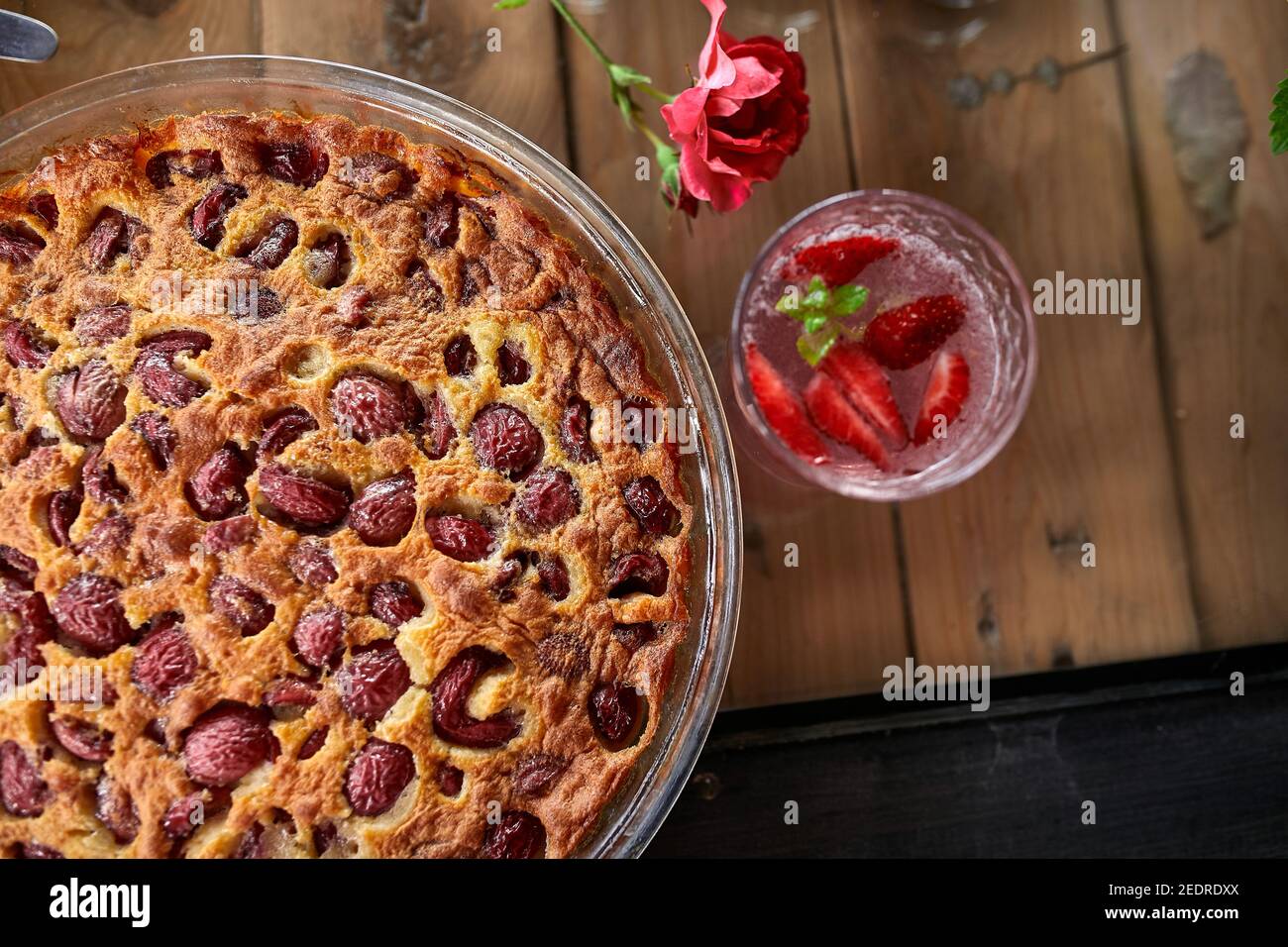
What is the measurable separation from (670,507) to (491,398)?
38 cm

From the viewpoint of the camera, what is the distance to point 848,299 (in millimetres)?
2180

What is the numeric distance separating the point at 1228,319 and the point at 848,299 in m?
1.02

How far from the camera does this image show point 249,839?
5.78 feet

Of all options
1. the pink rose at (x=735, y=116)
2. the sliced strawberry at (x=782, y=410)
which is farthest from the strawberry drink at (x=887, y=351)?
the pink rose at (x=735, y=116)

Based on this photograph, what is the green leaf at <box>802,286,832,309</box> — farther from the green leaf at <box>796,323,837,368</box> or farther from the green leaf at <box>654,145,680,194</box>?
Answer: the green leaf at <box>654,145,680,194</box>

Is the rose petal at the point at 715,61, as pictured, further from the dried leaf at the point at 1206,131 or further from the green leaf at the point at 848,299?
the dried leaf at the point at 1206,131

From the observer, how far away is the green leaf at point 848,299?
2174 millimetres

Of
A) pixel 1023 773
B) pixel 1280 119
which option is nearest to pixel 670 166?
pixel 1280 119

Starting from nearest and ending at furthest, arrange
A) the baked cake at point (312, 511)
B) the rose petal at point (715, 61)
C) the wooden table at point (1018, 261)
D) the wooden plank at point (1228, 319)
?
the baked cake at point (312, 511) → the rose petal at point (715, 61) → the wooden table at point (1018, 261) → the wooden plank at point (1228, 319)

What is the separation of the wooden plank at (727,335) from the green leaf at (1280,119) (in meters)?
0.90

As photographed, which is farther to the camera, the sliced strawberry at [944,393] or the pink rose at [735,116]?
the sliced strawberry at [944,393]

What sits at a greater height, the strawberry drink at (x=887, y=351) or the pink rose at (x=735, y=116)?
the pink rose at (x=735, y=116)

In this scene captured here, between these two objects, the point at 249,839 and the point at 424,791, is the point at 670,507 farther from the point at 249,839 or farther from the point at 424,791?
the point at 249,839
